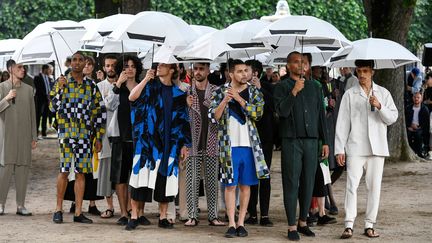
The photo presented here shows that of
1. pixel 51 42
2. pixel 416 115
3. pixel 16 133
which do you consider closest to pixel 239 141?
pixel 51 42

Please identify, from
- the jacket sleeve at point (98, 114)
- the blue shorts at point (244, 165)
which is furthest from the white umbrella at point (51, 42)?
the blue shorts at point (244, 165)

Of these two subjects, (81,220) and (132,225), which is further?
(81,220)

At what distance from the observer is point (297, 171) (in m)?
12.5

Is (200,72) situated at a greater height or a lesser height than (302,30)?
lesser

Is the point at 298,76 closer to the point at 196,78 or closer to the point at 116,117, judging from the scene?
the point at 196,78

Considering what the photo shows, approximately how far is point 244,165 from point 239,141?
0.28 meters

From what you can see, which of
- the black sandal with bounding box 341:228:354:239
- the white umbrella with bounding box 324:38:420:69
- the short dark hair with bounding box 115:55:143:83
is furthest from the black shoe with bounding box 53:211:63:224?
the white umbrella with bounding box 324:38:420:69

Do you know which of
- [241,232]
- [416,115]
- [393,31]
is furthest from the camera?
[416,115]

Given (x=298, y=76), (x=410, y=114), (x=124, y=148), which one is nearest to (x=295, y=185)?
(x=298, y=76)

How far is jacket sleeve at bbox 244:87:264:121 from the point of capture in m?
12.6

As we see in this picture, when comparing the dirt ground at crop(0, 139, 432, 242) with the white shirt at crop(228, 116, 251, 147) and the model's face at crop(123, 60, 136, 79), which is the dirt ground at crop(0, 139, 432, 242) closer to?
the white shirt at crop(228, 116, 251, 147)

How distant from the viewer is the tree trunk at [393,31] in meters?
21.3

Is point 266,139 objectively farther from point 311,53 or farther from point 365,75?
point 311,53

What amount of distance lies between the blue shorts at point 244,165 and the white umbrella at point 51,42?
10.3 feet
